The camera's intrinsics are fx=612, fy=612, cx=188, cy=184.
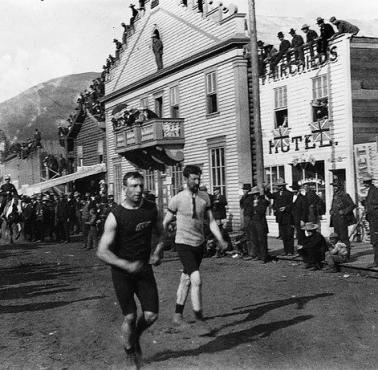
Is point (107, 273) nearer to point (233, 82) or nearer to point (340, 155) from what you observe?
point (340, 155)

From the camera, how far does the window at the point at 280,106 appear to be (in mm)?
20703

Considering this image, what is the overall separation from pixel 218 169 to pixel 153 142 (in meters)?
3.62

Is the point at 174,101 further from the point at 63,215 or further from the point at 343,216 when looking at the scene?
the point at 343,216

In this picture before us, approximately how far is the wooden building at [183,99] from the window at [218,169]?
4 centimetres

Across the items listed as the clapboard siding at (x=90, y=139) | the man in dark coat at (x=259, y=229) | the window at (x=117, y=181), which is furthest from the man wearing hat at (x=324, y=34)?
the clapboard siding at (x=90, y=139)

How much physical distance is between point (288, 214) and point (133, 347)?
9.99 m

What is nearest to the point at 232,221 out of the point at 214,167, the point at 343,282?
the point at 214,167

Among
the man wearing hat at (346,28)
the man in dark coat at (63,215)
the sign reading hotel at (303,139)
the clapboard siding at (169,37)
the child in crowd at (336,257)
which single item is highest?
the clapboard siding at (169,37)

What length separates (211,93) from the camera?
81.0 ft

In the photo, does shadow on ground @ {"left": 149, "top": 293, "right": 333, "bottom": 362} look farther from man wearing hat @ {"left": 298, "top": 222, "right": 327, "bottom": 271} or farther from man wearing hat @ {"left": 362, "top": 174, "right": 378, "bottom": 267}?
man wearing hat @ {"left": 298, "top": 222, "right": 327, "bottom": 271}

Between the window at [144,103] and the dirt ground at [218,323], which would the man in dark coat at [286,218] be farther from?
the window at [144,103]

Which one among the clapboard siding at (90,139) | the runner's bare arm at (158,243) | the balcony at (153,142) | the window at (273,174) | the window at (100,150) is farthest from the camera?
the clapboard siding at (90,139)

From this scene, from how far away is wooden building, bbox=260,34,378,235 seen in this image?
17812mm

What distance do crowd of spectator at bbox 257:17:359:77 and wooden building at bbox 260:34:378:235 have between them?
161 mm
